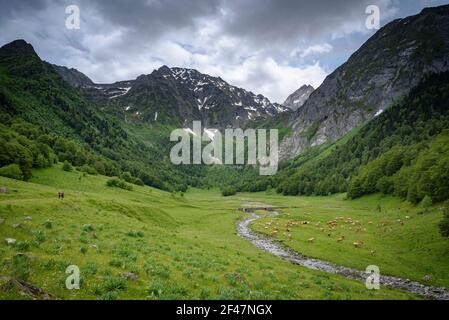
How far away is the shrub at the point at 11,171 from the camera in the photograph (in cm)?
→ 7943

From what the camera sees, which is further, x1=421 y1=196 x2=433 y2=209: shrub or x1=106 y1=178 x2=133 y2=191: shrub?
x1=106 y1=178 x2=133 y2=191: shrub

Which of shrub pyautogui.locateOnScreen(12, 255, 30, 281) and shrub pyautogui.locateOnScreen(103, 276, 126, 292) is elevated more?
shrub pyautogui.locateOnScreen(12, 255, 30, 281)

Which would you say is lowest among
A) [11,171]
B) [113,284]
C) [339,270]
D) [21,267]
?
[339,270]

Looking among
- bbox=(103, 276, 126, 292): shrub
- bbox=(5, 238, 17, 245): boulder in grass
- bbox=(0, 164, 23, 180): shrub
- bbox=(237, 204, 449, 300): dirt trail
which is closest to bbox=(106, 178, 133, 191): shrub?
bbox=(0, 164, 23, 180): shrub

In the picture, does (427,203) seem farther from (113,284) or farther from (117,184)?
(117,184)

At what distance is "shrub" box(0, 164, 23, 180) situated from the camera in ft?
261

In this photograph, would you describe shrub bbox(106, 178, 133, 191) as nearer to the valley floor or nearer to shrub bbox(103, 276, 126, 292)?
the valley floor

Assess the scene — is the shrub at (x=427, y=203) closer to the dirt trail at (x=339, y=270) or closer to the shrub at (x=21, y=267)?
the dirt trail at (x=339, y=270)

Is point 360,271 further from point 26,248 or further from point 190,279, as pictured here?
point 26,248

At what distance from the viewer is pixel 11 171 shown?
80.9 meters

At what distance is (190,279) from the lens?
22.5 meters

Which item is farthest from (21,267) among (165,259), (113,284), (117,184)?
(117,184)
